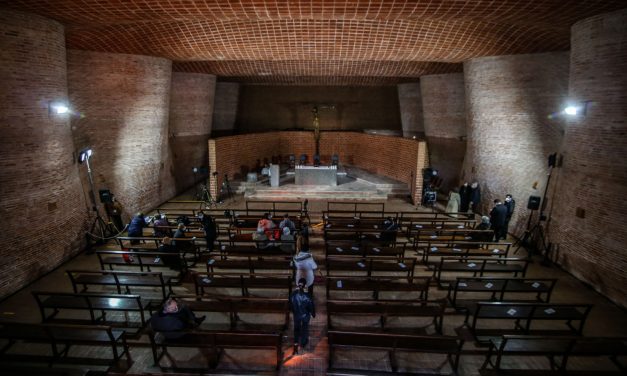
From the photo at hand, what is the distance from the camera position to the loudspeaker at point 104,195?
31.4 feet

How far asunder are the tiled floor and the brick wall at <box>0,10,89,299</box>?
2.08 ft

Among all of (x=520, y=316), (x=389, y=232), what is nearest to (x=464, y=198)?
(x=389, y=232)

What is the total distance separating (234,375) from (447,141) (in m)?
13.8

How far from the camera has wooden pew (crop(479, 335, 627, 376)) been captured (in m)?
4.55

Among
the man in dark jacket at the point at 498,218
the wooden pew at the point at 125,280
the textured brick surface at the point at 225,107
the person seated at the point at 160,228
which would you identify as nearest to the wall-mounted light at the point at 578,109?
the man in dark jacket at the point at 498,218

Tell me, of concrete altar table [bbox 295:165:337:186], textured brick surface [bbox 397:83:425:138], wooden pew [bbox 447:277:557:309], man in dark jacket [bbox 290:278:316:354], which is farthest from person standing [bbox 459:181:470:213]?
man in dark jacket [bbox 290:278:316:354]

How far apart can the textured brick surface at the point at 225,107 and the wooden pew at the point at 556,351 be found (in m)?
16.9

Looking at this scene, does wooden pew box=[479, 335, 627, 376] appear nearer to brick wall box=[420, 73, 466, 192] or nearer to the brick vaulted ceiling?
the brick vaulted ceiling

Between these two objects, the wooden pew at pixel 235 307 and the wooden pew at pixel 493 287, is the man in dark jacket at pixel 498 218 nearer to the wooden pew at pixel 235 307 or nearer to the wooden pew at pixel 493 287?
the wooden pew at pixel 493 287

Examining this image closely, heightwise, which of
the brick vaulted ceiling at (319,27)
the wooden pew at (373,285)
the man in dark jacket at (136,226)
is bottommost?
the wooden pew at (373,285)

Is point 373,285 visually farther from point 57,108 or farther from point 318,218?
point 57,108

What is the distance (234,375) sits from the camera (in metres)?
4.66

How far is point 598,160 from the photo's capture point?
7.36 meters

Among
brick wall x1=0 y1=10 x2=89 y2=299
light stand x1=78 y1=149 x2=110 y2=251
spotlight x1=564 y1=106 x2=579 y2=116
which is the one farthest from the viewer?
light stand x1=78 y1=149 x2=110 y2=251
